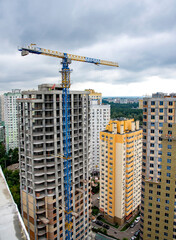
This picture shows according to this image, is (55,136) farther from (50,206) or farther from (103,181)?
(103,181)

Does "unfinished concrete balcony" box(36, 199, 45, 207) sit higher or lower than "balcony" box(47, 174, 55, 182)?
lower

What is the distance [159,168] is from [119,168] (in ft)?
56.9

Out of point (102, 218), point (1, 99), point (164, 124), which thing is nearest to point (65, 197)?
point (164, 124)

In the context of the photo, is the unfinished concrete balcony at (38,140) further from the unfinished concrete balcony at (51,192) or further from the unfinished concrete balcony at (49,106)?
the unfinished concrete balcony at (51,192)

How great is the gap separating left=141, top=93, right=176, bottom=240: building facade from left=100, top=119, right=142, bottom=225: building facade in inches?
563

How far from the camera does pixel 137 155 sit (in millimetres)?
63281

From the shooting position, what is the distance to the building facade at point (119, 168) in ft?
187

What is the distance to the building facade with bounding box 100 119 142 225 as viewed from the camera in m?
57.1

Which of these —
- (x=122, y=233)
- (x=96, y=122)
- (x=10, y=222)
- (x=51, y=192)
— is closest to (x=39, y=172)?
(x=51, y=192)

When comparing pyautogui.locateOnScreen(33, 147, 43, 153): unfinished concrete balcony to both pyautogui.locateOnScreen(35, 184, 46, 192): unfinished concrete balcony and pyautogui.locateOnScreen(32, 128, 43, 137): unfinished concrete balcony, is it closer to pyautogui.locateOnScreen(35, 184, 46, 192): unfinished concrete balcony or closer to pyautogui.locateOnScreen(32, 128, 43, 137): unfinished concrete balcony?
pyautogui.locateOnScreen(32, 128, 43, 137): unfinished concrete balcony

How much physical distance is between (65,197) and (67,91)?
68.5 feet

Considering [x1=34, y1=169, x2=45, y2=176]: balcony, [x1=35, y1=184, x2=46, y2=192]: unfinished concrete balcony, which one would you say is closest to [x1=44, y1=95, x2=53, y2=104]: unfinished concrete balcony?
[x1=34, y1=169, x2=45, y2=176]: balcony

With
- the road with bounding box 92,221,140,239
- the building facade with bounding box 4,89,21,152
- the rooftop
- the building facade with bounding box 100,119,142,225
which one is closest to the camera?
the rooftop

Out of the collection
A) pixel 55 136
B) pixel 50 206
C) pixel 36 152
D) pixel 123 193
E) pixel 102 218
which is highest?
pixel 55 136
